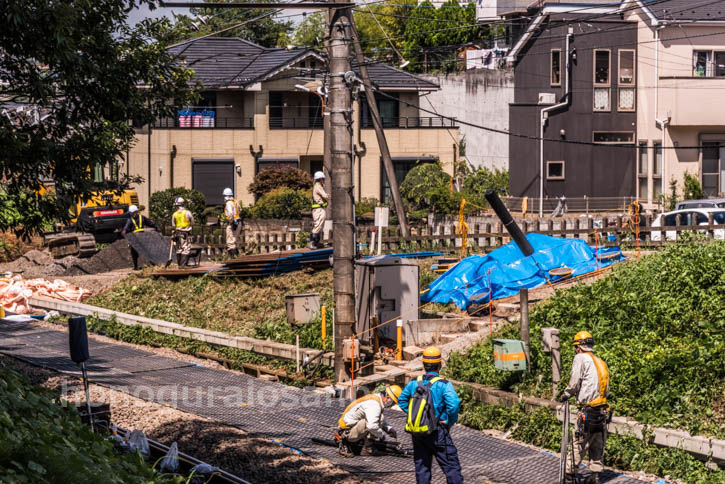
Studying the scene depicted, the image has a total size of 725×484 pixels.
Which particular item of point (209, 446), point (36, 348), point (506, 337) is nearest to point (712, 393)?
point (506, 337)

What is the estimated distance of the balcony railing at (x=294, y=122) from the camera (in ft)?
151

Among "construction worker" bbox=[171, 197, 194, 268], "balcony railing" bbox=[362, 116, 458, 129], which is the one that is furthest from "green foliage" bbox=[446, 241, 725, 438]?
"balcony railing" bbox=[362, 116, 458, 129]

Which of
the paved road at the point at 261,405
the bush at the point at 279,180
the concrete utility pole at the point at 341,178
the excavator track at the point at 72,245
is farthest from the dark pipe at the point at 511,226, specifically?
the bush at the point at 279,180

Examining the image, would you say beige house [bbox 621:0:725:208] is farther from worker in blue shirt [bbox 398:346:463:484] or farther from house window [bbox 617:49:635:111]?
worker in blue shirt [bbox 398:346:463:484]

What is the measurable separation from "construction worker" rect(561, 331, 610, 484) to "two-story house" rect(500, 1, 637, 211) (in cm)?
2964

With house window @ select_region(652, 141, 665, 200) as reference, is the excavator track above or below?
below

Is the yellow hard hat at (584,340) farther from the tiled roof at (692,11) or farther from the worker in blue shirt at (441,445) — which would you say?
the tiled roof at (692,11)

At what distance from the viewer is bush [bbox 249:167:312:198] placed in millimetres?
43844

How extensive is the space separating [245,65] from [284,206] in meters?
9.85

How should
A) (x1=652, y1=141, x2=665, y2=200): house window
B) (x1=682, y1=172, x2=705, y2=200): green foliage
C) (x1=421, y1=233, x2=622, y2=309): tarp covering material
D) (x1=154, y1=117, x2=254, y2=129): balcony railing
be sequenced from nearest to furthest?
1. (x1=421, y1=233, x2=622, y2=309): tarp covering material
2. (x1=682, y1=172, x2=705, y2=200): green foliage
3. (x1=652, y1=141, x2=665, y2=200): house window
4. (x1=154, y1=117, x2=254, y2=129): balcony railing

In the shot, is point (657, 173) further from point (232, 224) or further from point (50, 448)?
point (50, 448)

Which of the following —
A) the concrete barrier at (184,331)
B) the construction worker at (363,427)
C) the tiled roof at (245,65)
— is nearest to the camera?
the construction worker at (363,427)

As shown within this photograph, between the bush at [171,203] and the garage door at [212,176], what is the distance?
2636 millimetres

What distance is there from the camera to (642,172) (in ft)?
136
